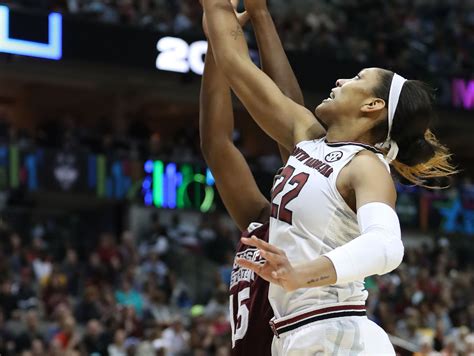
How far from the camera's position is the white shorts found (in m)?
3.42

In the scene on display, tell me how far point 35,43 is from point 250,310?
15.6 metres

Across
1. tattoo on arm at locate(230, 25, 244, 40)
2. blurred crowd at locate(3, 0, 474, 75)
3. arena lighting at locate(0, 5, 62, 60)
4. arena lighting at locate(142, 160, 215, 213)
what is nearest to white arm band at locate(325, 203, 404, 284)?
tattoo on arm at locate(230, 25, 244, 40)

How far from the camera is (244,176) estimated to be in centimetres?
437

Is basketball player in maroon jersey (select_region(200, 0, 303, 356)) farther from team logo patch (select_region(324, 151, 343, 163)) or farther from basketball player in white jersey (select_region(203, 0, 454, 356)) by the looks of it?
team logo patch (select_region(324, 151, 343, 163))

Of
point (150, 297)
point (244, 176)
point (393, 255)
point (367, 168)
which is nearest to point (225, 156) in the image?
point (244, 176)

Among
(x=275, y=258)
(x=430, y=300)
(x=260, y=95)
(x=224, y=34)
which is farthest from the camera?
(x=430, y=300)

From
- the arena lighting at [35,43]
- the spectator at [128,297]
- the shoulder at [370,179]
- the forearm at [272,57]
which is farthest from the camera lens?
the arena lighting at [35,43]

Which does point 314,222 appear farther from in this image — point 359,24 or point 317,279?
point 359,24

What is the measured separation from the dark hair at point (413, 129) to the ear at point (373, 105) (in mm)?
20

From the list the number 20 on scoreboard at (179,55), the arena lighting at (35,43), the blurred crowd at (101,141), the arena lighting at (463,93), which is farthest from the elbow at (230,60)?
the arena lighting at (463,93)

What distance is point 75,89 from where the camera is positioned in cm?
2567

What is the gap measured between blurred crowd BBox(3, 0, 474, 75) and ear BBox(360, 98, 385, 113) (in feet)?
54.6

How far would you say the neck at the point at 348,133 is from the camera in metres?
3.69

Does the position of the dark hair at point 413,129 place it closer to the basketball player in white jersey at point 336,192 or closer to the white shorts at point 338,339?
the basketball player in white jersey at point 336,192
